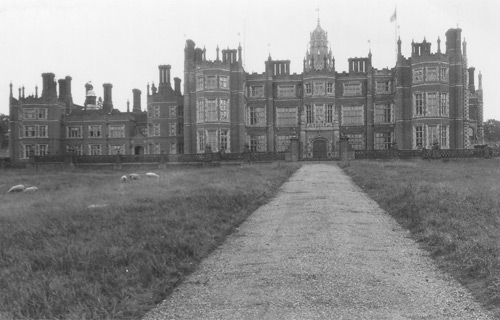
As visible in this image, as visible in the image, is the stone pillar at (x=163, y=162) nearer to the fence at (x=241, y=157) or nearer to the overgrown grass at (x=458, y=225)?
the fence at (x=241, y=157)

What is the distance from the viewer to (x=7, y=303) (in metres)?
5.43

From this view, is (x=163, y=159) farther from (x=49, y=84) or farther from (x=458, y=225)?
(x=458, y=225)

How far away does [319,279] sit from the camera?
6.16 metres

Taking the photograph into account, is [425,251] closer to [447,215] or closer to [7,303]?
[447,215]

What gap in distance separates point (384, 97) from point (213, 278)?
50169 mm

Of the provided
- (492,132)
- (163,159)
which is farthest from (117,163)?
(492,132)

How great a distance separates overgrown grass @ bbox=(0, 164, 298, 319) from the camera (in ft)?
17.8

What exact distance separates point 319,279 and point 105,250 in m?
3.28

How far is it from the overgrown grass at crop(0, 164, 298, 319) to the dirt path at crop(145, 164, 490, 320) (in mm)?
391

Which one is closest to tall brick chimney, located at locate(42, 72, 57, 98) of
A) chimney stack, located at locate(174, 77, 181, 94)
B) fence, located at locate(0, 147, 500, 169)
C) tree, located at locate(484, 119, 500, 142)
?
chimney stack, located at locate(174, 77, 181, 94)

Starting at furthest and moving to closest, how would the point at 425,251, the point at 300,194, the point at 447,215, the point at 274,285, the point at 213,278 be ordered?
the point at 300,194 < the point at 447,215 < the point at 425,251 < the point at 213,278 < the point at 274,285

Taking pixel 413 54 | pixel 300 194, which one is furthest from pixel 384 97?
pixel 300 194

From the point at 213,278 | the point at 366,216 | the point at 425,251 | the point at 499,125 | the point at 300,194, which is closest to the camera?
the point at 213,278

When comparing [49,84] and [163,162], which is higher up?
[49,84]
